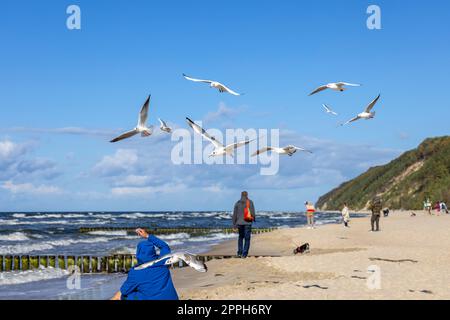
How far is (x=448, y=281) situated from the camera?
13789 mm

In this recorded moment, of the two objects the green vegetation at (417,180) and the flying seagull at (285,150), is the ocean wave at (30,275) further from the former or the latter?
the green vegetation at (417,180)

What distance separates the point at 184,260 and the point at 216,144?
3583 mm

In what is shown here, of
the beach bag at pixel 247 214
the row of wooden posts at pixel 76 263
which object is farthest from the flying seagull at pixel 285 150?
the row of wooden posts at pixel 76 263

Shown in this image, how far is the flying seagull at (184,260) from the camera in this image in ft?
→ 23.3

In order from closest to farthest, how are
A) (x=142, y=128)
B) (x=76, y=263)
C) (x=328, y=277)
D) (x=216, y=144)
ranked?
(x=142, y=128), (x=216, y=144), (x=328, y=277), (x=76, y=263)

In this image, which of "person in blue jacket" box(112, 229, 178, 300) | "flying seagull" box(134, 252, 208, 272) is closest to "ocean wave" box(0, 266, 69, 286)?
"person in blue jacket" box(112, 229, 178, 300)

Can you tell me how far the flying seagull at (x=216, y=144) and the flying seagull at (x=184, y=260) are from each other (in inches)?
108

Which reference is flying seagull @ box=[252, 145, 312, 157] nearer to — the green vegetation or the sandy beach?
the sandy beach

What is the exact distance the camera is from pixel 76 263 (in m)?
24.2

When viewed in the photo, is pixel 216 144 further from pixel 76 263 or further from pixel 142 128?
pixel 76 263

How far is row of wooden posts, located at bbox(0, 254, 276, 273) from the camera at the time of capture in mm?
23531

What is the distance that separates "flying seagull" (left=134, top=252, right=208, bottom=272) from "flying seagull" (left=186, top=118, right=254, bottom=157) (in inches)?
108

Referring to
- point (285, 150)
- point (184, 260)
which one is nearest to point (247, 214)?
point (285, 150)
